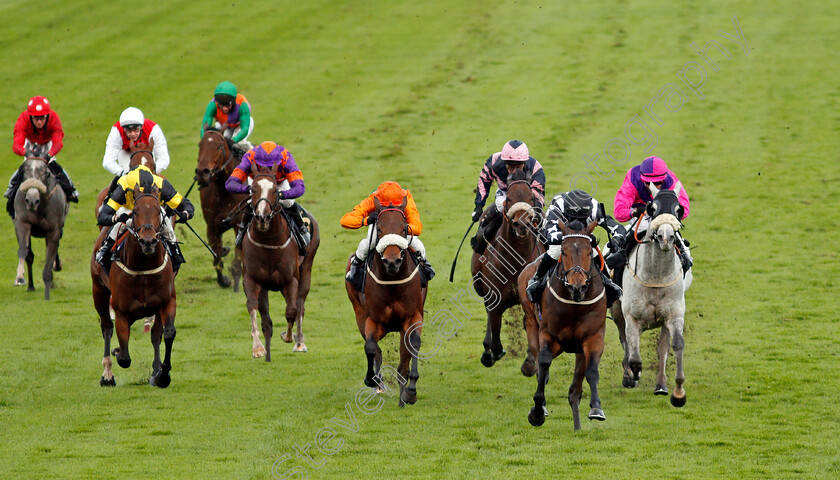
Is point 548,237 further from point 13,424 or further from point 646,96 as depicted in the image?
point 646,96

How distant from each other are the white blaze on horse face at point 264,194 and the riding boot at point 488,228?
2285 millimetres

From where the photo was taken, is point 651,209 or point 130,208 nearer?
point 651,209

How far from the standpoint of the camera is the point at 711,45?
29.2 m

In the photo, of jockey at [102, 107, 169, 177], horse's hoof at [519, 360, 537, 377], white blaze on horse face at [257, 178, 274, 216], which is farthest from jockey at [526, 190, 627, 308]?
jockey at [102, 107, 169, 177]

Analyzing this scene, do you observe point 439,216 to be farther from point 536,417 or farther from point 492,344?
point 536,417

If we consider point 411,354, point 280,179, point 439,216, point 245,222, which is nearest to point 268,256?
point 245,222

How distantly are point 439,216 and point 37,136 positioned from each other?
7542 mm

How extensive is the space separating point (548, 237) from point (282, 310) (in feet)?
23.4

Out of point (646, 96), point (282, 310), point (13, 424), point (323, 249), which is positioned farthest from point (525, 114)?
point (13, 424)

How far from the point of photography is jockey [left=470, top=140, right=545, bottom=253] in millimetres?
11469

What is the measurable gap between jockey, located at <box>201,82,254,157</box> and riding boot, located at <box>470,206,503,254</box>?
15.8 ft

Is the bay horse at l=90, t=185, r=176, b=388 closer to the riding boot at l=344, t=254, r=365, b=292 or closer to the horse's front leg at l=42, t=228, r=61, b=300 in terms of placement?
the riding boot at l=344, t=254, r=365, b=292

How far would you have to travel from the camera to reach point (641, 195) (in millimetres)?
10820

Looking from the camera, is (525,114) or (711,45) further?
(711,45)
